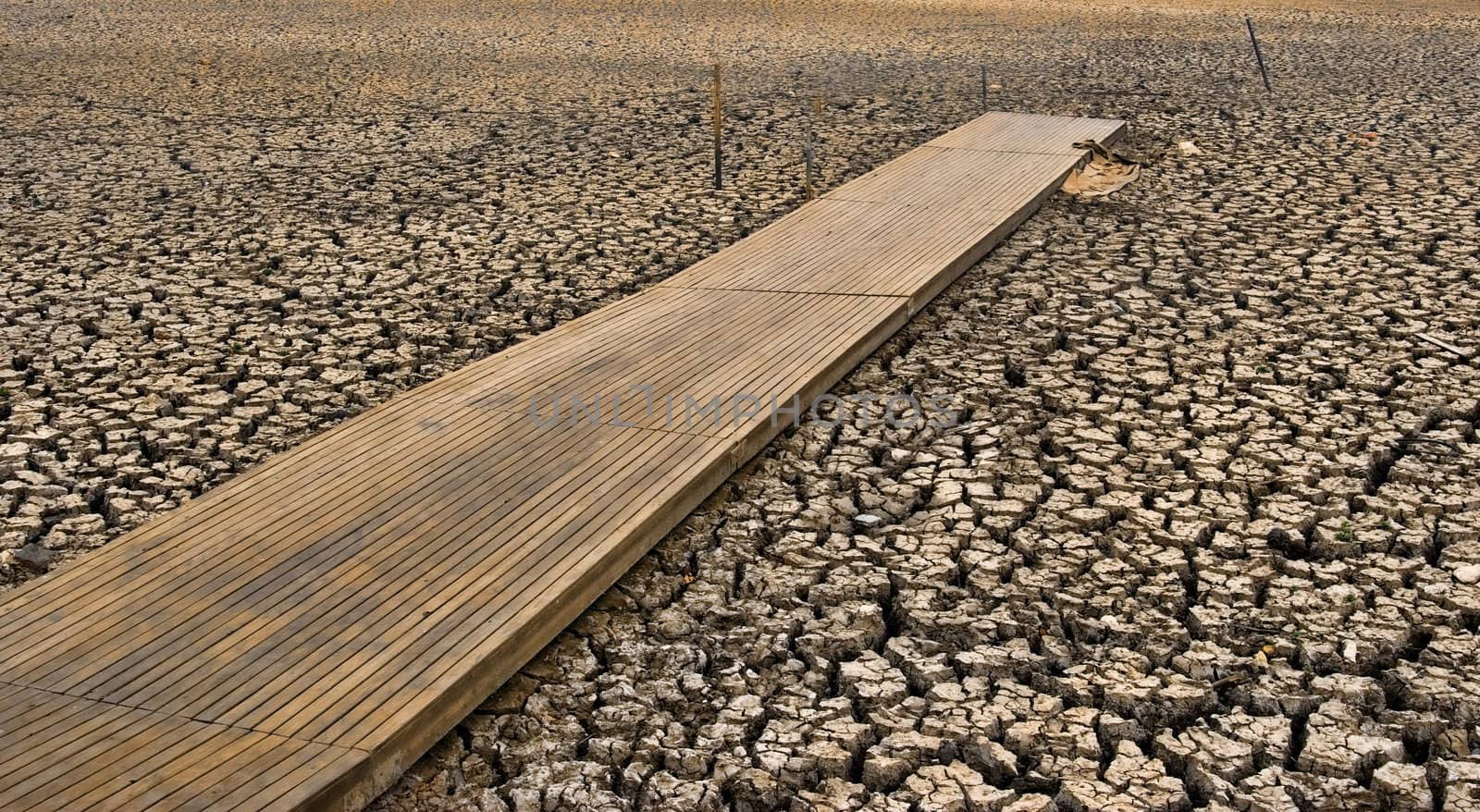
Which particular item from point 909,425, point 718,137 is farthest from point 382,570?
point 718,137

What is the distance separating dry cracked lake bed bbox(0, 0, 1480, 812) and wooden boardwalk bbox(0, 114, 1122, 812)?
5.2 inches

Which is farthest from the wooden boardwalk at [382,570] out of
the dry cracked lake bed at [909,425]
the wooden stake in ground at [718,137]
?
the wooden stake in ground at [718,137]

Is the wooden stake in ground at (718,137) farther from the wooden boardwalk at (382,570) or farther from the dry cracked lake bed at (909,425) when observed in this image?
the wooden boardwalk at (382,570)

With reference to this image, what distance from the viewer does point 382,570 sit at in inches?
121

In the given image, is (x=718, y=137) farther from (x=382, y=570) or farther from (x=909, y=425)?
(x=382, y=570)

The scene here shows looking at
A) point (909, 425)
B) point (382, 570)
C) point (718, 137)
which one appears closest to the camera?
point (382, 570)

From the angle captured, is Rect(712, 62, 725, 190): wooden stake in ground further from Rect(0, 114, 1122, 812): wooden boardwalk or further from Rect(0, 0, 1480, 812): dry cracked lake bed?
Rect(0, 114, 1122, 812): wooden boardwalk

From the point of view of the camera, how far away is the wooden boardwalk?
8.04ft

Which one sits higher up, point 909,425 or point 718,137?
point 718,137

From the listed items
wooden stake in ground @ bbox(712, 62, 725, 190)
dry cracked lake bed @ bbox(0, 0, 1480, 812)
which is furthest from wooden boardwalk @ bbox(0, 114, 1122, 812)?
wooden stake in ground @ bbox(712, 62, 725, 190)

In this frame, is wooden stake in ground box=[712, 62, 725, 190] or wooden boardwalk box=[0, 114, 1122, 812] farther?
wooden stake in ground box=[712, 62, 725, 190]

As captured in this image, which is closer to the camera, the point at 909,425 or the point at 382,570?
the point at 382,570

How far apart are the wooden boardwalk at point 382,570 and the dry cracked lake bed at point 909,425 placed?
0.43 ft

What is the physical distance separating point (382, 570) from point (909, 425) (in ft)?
5.88
